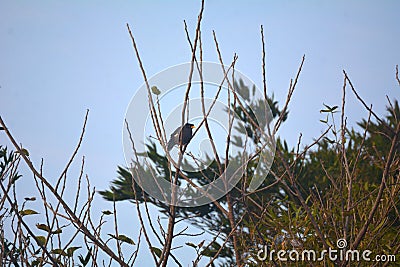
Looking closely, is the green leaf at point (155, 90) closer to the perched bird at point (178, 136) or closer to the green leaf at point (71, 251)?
the perched bird at point (178, 136)

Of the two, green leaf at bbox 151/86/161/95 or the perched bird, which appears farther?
the perched bird

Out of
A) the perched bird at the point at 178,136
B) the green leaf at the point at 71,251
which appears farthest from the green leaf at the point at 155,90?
the green leaf at the point at 71,251

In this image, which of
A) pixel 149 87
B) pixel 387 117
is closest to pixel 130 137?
pixel 149 87

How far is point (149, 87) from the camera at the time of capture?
150 centimetres
